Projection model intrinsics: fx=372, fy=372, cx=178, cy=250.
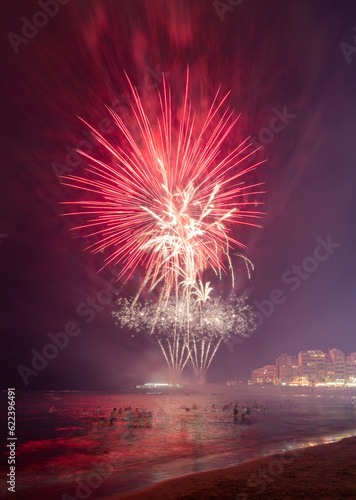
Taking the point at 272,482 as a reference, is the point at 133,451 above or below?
below

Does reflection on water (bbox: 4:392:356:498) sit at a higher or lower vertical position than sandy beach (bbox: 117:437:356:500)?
lower

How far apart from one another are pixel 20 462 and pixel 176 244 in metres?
15.4

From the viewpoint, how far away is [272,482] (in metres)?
12.1

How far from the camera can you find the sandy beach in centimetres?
1077

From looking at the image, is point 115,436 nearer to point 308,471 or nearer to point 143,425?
Result: point 143,425

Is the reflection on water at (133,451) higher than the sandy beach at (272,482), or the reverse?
the sandy beach at (272,482)

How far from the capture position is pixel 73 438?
29172 mm

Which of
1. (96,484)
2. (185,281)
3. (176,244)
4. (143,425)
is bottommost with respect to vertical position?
(143,425)

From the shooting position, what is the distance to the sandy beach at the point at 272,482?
35.3ft

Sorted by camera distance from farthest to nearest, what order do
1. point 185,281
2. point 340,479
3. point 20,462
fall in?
point 185,281
point 20,462
point 340,479

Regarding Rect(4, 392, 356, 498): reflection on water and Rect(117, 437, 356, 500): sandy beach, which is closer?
Rect(117, 437, 356, 500): sandy beach

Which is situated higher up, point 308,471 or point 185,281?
point 185,281

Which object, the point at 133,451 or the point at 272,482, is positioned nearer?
the point at 272,482

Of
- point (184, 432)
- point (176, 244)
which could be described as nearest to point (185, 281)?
point (176, 244)
